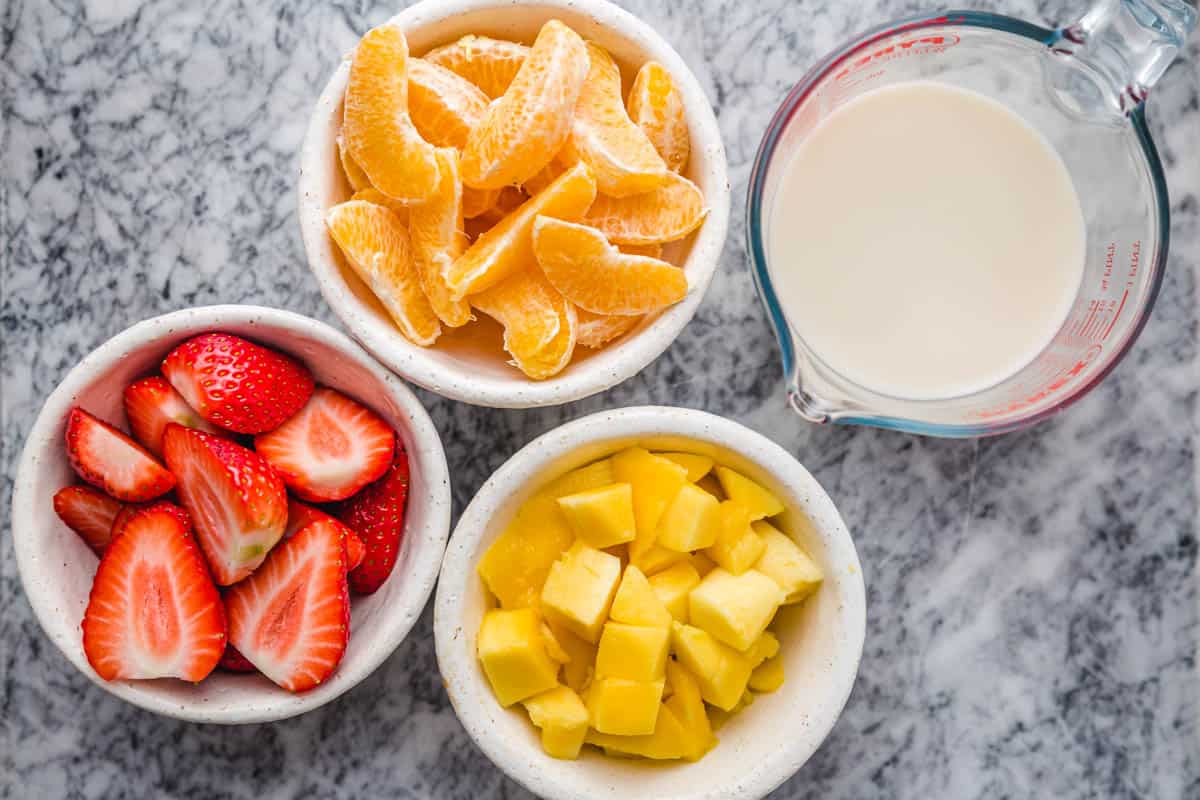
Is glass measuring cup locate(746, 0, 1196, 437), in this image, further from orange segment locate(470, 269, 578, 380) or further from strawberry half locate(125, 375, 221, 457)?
strawberry half locate(125, 375, 221, 457)

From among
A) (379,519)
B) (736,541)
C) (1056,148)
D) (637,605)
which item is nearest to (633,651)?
(637,605)

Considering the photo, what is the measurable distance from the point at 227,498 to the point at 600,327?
0.41 m

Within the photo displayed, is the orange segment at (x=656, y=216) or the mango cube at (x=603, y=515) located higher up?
the orange segment at (x=656, y=216)

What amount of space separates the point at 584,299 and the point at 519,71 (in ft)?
0.77

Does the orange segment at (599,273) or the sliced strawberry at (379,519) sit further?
the sliced strawberry at (379,519)

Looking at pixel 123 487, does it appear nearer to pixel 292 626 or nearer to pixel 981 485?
pixel 292 626

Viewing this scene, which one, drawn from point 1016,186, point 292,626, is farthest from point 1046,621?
point 292,626

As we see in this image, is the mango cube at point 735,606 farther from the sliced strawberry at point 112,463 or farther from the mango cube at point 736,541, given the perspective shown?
the sliced strawberry at point 112,463

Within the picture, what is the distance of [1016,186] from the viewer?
4.01ft

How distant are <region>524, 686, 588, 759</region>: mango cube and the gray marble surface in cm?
20

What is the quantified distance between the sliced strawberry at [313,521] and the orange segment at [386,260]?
0.21 meters

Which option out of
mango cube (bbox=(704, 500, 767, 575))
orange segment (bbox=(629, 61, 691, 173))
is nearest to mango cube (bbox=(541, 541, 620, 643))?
mango cube (bbox=(704, 500, 767, 575))

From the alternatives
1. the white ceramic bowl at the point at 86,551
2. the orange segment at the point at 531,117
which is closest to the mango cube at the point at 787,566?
the white ceramic bowl at the point at 86,551

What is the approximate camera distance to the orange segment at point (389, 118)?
43.1 inches
